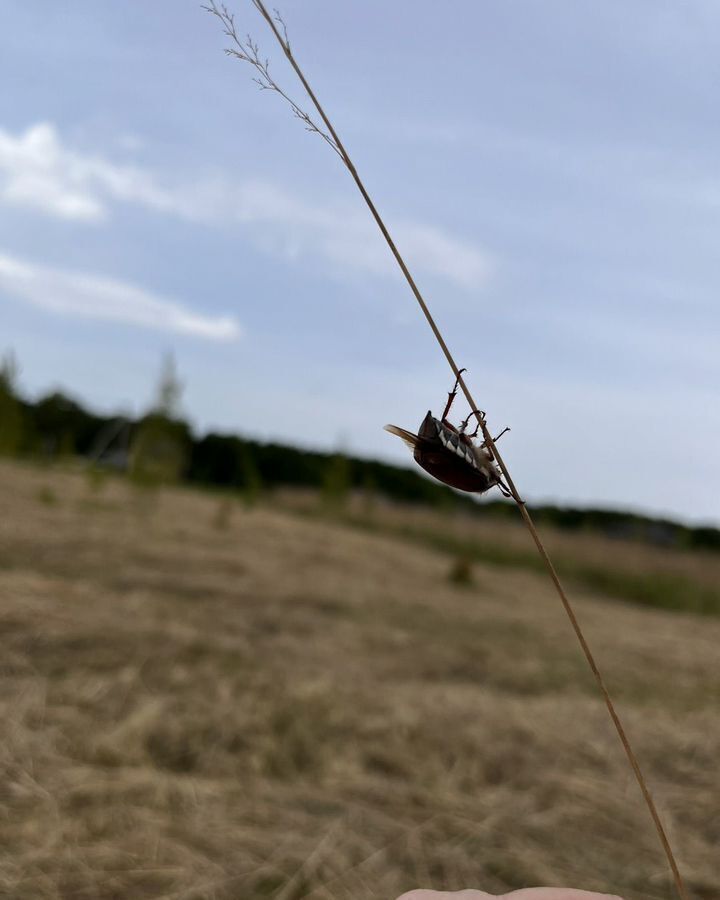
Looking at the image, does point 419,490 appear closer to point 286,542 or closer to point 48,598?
point 286,542

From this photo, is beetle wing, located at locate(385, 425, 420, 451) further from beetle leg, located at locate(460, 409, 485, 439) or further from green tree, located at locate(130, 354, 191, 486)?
green tree, located at locate(130, 354, 191, 486)

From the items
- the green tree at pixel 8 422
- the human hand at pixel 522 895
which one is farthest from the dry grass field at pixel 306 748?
the green tree at pixel 8 422

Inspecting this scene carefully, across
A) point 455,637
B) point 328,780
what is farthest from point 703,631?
point 328,780

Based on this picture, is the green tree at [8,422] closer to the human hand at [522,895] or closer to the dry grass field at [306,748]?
the dry grass field at [306,748]

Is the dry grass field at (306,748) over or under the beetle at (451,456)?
under

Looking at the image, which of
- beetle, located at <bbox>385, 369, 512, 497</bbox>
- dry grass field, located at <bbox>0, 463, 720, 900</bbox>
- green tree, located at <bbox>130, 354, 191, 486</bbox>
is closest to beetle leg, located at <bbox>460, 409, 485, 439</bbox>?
beetle, located at <bbox>385, 369, 512, 497</bbox>
